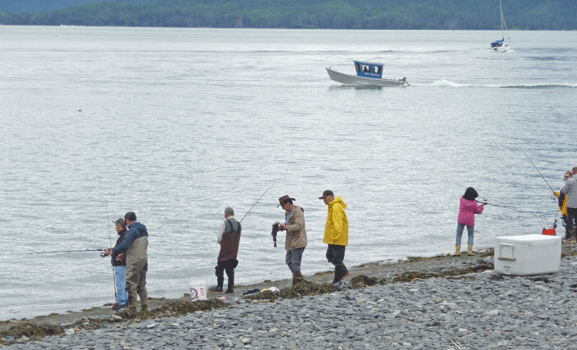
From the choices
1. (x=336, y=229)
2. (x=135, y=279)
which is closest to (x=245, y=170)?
(x=336, y=229)

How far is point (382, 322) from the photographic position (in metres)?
8.60

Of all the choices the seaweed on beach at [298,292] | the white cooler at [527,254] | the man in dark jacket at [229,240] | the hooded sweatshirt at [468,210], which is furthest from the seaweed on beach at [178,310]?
the hooded sweatshirt at [468,210]

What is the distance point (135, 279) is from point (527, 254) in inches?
234

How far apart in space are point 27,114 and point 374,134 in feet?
82.4

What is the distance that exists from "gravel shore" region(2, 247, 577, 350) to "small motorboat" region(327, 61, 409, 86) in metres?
61.6

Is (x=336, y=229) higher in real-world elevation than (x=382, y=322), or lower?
higher

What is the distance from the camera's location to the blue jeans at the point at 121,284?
1018 cm

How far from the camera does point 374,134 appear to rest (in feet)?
143

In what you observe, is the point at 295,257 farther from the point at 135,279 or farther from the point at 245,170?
the point at 245,170

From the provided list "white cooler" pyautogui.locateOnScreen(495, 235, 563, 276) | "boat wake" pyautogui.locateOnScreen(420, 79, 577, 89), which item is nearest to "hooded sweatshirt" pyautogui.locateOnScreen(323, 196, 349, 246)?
"white cooler" pyautogui.locateOnScreen(495, 235, 563, 276)

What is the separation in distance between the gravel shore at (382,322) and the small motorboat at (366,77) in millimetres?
61563

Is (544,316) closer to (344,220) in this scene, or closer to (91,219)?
(344,220)

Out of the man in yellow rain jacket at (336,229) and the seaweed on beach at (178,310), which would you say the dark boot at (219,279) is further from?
the man in yellow rain jacket at (336,229)

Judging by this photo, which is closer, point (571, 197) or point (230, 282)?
point (230, 282)
